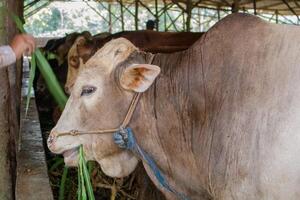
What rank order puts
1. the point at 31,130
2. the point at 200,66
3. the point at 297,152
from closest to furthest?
the point at 297,152 < the point at 200,66 < the point at 31,130

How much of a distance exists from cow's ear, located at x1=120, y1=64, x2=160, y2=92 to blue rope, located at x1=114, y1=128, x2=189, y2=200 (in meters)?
0.26

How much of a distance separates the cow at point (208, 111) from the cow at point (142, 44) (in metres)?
1.70

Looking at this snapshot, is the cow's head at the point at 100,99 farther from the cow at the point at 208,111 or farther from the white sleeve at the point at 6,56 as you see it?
the white sleeve at the point at 6,56

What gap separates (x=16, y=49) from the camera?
9.75 feet

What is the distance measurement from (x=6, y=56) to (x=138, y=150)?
94 centimetres

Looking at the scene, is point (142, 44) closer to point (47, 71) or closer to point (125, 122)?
point (47, 71)

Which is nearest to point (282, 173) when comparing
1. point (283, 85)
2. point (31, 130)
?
point (283, 85)

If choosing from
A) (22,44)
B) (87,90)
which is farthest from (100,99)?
(22,44)

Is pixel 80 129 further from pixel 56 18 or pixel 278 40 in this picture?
pixel 56 18

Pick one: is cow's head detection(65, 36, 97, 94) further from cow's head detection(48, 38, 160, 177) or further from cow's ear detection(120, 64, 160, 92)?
cow's ear detection(120, 64, 160, 92)

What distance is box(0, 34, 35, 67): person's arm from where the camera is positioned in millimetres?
2869

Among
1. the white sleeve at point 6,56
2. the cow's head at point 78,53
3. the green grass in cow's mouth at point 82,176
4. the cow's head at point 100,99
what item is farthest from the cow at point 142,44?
the white sleeve at point 6,56

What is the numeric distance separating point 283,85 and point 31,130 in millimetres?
2504

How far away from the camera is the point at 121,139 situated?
3090 millimetres
